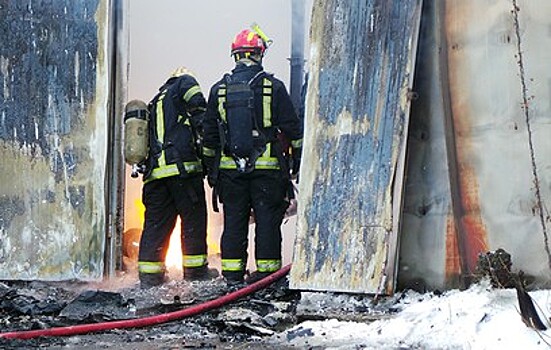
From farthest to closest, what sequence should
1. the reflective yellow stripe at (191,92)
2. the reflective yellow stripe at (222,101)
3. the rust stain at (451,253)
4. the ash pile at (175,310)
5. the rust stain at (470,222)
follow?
the reflective yellow stripe at (191,92) < the reflective yellow stripe at (222,101) < the rust stain at (451,253) < the rust stain at (470,222) < the ash pile at (175,310)

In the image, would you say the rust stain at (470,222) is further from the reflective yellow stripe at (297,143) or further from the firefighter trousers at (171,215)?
the firefighter trousers at (171,215)

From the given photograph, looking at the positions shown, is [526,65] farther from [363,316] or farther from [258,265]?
[258,265]

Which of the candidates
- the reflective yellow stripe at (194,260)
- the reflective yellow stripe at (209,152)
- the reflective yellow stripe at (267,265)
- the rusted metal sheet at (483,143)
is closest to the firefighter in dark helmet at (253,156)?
the reflective yellow stripe at (267,265)

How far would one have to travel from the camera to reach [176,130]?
684cm

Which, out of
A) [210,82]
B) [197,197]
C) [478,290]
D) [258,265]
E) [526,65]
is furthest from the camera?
[210,82]

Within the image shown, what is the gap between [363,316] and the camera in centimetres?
439

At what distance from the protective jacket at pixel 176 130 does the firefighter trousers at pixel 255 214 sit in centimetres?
47

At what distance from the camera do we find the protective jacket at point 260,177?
6328 mm

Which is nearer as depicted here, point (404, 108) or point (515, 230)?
point (515, 230)

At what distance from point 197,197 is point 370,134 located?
2332mm

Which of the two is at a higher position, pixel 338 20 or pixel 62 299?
pixel 338 20

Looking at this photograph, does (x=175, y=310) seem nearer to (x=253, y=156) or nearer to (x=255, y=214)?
(x=255, y=214)

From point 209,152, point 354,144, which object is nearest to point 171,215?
point 209,152

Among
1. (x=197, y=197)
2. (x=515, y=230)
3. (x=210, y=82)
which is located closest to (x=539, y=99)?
(x=515, y=230)
